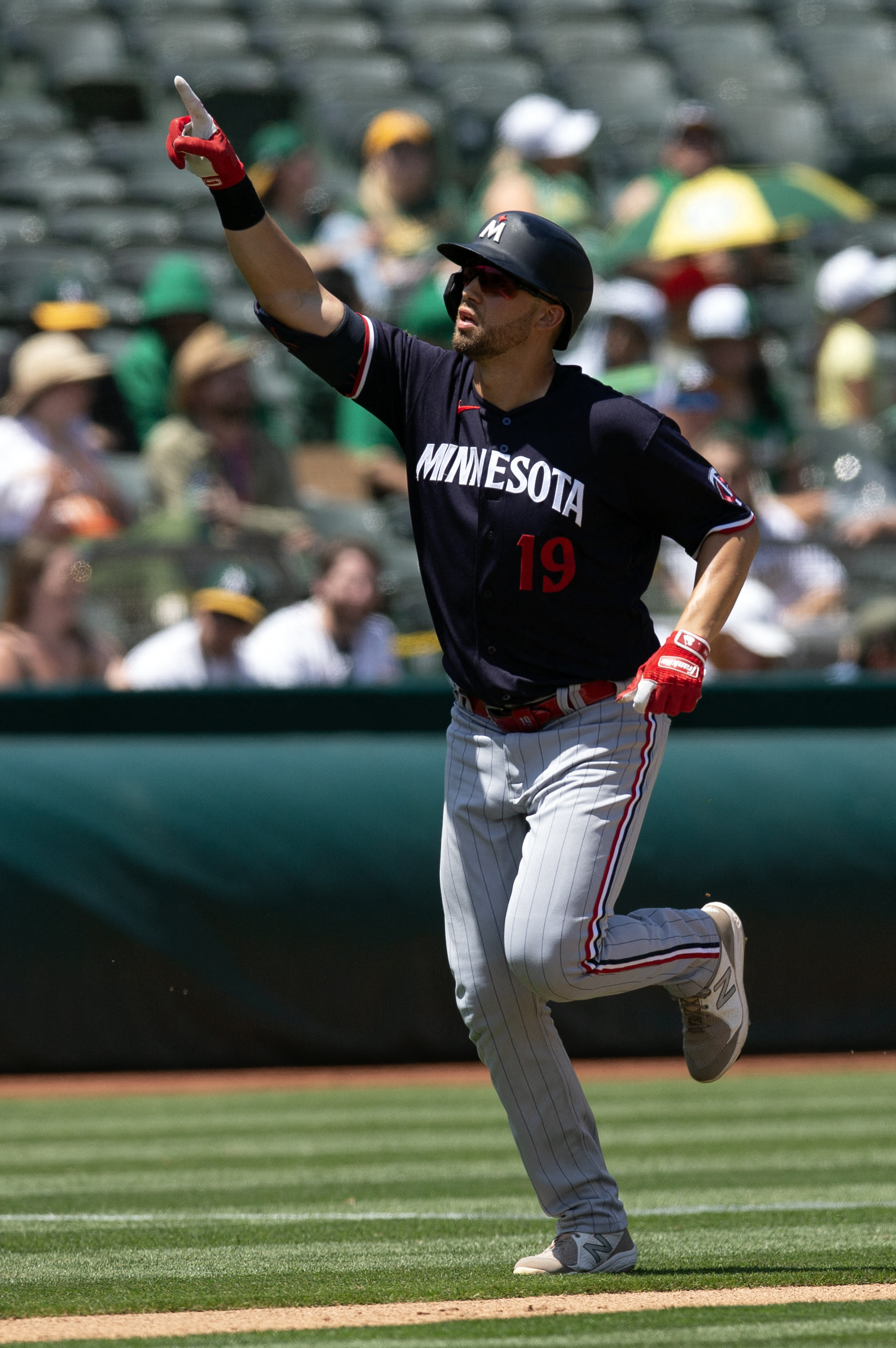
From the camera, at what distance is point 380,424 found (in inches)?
415

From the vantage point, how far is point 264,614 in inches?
328

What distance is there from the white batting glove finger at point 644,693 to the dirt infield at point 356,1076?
180 inches

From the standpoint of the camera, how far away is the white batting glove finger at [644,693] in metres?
3.57

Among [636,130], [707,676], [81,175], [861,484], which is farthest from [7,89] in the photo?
[707,676]

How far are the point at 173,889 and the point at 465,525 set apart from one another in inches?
160

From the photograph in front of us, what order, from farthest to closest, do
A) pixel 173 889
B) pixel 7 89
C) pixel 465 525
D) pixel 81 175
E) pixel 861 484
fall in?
1. pixel 7 89
2. pixel 81 175
3. pixel 861 484
4. pixel 173 889
5. pixel 465 525

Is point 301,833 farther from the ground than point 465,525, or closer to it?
closer to it

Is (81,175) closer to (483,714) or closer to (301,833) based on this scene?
(301,833)

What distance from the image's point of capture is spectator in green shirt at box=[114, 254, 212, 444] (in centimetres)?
1009

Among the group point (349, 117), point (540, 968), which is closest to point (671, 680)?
point (540, 968)

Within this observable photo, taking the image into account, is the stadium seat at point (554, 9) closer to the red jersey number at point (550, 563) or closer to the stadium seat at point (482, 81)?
the stadium seat at point (482, 81)

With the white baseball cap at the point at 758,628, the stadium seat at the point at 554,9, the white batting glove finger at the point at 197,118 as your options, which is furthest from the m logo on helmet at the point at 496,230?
the stadium seat at the point at 554,9

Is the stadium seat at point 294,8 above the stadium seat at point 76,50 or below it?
above

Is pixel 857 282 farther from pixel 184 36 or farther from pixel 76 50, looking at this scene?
pixel 76 50
